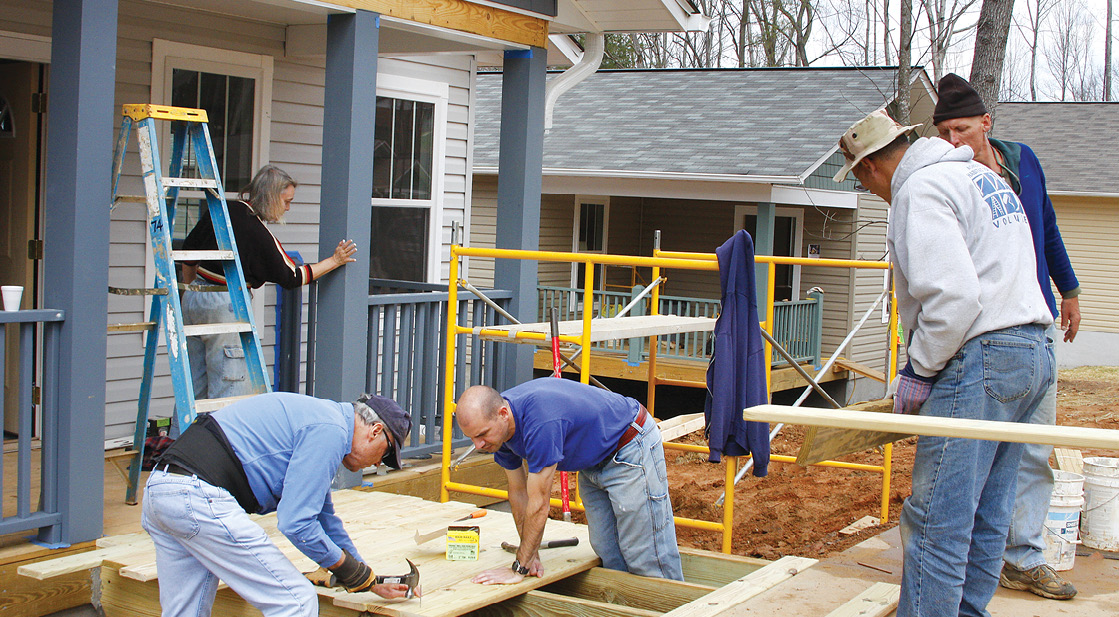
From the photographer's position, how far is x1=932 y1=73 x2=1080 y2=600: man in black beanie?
4203mm

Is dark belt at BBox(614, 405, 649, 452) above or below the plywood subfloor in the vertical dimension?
above

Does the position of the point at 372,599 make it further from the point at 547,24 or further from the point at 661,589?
the point at 547,24

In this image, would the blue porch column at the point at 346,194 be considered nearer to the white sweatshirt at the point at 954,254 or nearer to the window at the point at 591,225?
the white sweatshirt at the point at 954,254

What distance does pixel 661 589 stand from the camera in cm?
452

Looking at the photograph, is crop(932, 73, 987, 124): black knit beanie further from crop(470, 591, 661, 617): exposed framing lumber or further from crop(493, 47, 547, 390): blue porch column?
crop(493, 47, 547, 390): blue porch column

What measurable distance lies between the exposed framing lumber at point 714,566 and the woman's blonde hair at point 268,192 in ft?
9.69

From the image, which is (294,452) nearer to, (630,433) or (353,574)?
(353,574)

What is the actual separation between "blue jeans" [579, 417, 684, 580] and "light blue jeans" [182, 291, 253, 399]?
2136 mm

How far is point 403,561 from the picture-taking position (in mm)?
4590

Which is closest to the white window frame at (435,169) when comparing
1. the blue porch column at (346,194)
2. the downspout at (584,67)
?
the downspout at (584,67)

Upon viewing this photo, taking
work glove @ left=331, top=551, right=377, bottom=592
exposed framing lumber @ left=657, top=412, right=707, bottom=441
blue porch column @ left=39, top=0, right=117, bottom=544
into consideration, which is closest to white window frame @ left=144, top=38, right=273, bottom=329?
blue porch column @ left=39, top=0, right=117, bottom=544

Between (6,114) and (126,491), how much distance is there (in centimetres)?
273

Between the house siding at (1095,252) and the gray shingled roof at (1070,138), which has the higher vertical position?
the gray shingled roof at (1070,138)

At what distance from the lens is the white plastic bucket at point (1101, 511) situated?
5.29m
